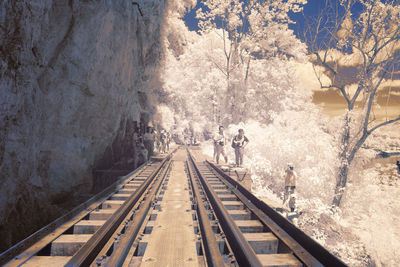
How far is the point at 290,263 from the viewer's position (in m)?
3.32

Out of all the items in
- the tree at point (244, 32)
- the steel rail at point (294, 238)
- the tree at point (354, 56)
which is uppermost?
the tree at point (244, 32)

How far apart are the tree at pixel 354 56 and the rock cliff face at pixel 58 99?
12.4 metres

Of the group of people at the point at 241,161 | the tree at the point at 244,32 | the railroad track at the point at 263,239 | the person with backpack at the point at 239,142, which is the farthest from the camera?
the tree at the point at 244,32

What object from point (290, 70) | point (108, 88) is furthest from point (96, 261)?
point (290, 70)

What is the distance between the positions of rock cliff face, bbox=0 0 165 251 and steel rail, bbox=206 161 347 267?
4.85 m

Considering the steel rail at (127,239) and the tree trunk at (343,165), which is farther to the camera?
the tree trunk at (343,165)

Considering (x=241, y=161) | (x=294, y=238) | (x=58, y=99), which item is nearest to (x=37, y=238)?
(x=294, y=238)

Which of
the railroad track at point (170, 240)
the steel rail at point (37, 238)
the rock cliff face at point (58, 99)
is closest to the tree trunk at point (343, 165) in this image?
the railroad track at point (170, 240)

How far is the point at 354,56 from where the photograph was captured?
614 inches

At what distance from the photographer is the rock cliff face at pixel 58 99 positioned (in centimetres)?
439

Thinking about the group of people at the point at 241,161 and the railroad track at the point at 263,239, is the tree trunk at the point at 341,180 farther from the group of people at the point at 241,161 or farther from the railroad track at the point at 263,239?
the railroad track at the point at 263,239

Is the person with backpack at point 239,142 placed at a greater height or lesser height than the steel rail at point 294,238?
greater

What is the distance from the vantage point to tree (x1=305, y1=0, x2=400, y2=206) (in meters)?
14.2

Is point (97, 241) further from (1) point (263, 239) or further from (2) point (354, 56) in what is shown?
(2) point (354, 56)
